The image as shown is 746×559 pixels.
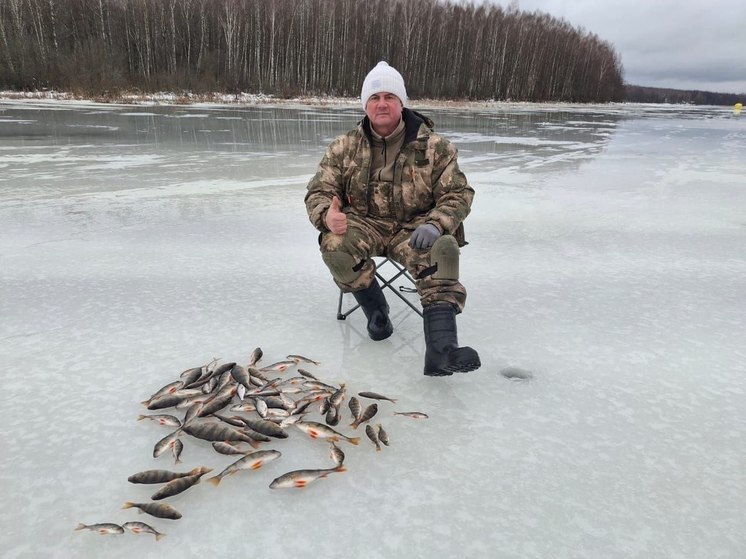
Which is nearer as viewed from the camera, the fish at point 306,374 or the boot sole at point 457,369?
the boot sole at point 457,369

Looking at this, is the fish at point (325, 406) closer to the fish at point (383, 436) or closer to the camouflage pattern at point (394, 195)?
the fish at point (383, 436)

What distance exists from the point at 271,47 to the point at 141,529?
44.8 meters

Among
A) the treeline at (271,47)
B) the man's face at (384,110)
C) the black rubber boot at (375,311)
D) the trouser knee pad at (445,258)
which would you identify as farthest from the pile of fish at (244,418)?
the treeline at (271,47)

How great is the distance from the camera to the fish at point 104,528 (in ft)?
4.43

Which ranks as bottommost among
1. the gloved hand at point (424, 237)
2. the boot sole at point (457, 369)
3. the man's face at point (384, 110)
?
the boot sole at point (457, 369)

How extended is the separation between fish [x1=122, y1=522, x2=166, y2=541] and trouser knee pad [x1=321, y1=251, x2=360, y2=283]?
135 cm

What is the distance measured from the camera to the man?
7.67 feet

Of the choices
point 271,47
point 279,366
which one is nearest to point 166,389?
point 279,366

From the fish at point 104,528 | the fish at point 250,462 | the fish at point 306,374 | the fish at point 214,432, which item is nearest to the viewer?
the fish at point 104,528

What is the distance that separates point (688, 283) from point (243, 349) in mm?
2861

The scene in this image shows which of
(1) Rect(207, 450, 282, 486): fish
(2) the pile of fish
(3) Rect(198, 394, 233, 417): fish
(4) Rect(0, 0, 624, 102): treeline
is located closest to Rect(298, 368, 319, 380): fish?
(2) the pile of fish

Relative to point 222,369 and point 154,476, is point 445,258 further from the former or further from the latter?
point 154,476

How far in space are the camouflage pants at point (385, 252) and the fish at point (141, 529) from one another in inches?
53.5

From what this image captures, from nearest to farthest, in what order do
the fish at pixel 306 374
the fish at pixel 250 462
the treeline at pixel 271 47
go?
1. the fish at pixel 250 462
2. the fish at pixel 306 374
3. the treeline at pixel 271 47
